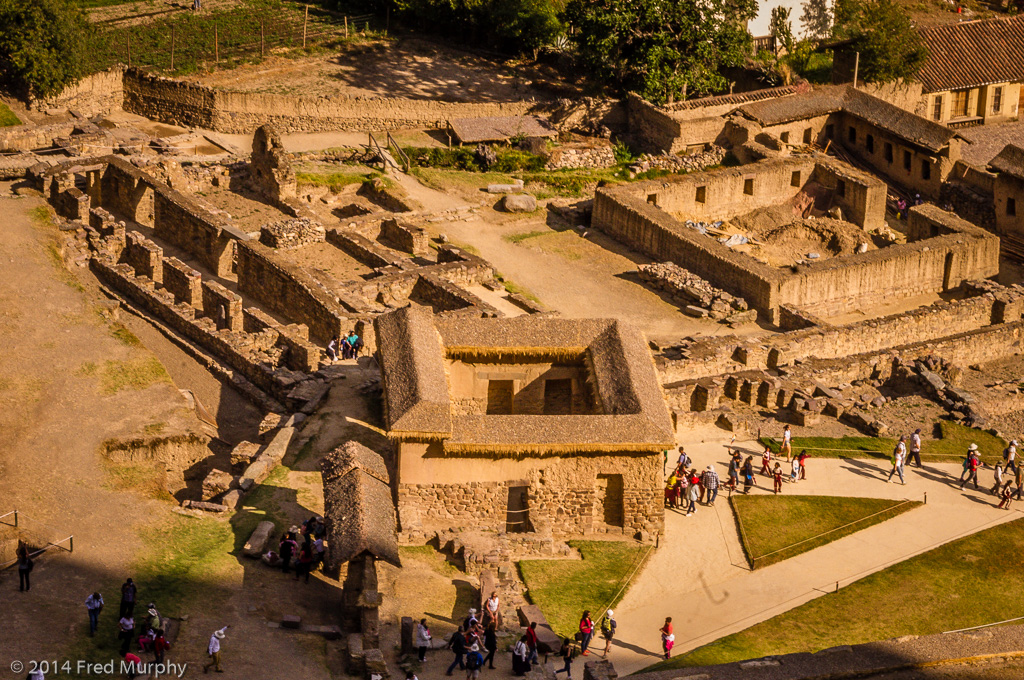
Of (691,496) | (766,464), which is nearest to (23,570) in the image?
(691,496)

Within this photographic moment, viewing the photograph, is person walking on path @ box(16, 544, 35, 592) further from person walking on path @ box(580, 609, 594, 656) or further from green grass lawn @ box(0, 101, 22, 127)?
green grass lawn @ box(0, 101, 22, 127)

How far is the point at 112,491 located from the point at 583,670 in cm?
1193

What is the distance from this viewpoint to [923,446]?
44.4 metres

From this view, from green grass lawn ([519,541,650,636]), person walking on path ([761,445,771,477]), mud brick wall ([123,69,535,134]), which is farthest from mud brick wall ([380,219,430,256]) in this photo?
green grass lawn ([519,541,650,636])

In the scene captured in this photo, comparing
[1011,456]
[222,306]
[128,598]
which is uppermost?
[222,306]

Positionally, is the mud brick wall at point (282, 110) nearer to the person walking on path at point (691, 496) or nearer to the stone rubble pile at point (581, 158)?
the stone rubble pile at point (581, 158)

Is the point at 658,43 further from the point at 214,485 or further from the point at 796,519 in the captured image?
the point at 214,485

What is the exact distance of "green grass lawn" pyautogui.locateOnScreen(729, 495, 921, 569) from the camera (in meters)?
38.2

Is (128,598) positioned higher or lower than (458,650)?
higher

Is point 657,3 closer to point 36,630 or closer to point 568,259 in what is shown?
point 568,259

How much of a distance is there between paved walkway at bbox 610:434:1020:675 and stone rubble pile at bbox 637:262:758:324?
10.0 metres

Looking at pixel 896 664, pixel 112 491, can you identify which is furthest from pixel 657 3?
pixel 896 664

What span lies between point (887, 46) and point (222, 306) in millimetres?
34665

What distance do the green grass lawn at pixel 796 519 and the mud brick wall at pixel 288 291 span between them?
14.5 m
